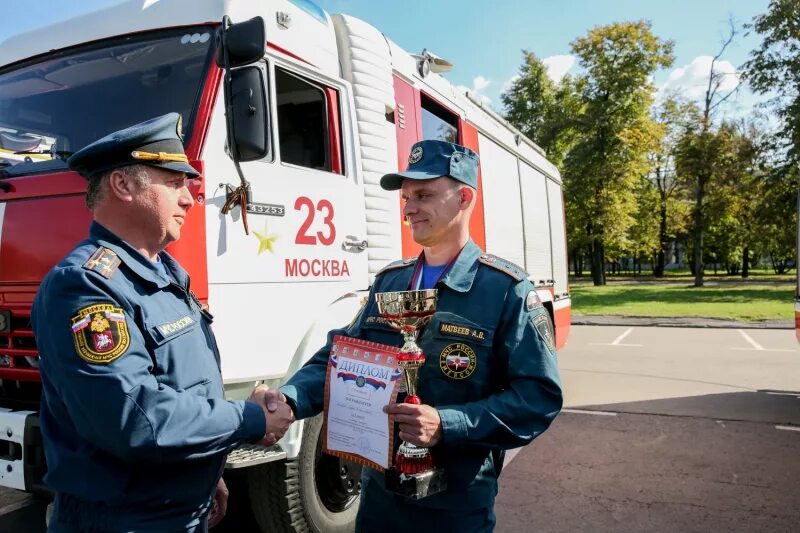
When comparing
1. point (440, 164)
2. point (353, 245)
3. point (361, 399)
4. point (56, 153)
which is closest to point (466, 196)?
point (440, 164)

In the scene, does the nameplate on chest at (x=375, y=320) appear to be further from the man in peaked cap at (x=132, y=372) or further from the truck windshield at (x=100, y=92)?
the truck windshield at (x=100, y=92)

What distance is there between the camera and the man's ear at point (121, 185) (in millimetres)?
1791

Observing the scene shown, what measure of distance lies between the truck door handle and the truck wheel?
3.41 ft

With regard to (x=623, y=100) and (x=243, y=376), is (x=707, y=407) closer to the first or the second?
(x=243, y=376)

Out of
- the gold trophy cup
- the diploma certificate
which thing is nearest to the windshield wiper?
the diploma certificate

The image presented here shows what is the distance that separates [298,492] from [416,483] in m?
1.76

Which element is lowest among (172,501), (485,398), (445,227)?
(172,501)

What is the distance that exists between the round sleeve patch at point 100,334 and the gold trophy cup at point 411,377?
70 centimetres

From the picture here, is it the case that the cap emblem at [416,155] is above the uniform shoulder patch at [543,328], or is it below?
above

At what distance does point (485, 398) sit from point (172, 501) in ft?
3.11

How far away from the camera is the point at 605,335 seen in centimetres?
1353

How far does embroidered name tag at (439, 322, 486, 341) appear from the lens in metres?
1.86

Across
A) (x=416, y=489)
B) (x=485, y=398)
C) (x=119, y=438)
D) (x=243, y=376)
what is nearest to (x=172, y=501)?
(x=119, y=438)

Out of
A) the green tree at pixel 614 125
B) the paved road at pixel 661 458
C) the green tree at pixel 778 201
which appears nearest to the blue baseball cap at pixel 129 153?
the paved road at pixel 661 458
